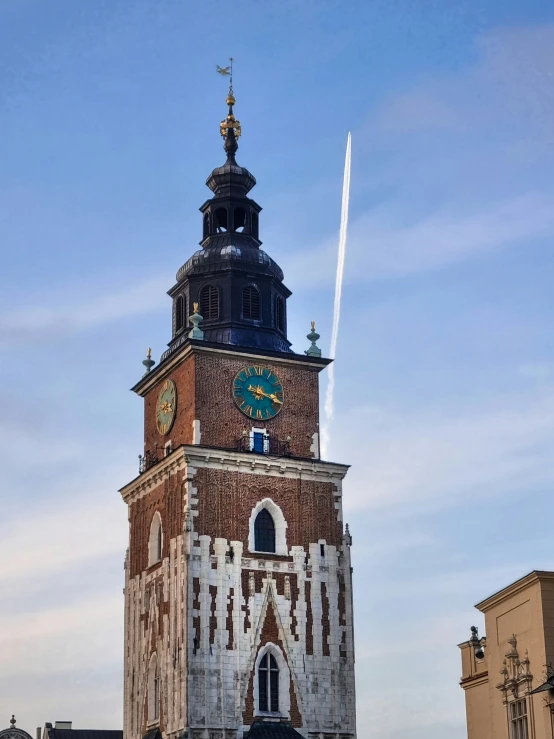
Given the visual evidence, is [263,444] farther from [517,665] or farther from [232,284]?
[517,665]

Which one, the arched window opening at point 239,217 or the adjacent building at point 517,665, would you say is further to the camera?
the arched window opening at point 239,217

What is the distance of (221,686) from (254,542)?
629 cm

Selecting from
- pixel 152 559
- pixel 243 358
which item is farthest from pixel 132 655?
pixel 243 358

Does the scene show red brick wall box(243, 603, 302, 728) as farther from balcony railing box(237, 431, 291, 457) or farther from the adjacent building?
the adjacent building

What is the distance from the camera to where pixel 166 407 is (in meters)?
58.3

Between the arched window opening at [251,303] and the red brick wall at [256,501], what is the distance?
787cm

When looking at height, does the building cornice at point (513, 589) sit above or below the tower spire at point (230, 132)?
below

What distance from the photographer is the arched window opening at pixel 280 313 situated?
59.8 metres

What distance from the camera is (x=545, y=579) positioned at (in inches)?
1433

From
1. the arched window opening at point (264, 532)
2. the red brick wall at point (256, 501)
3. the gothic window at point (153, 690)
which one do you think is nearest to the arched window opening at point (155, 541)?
the red brick wall at point (256, 501)

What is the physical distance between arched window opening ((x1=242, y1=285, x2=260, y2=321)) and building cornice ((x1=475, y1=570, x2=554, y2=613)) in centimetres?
2143

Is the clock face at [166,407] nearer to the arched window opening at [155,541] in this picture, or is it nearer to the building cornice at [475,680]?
the arched window opening at [155,541]

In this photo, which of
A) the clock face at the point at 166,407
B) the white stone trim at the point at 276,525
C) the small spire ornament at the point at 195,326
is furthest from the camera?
the clock face at the point at 166,407

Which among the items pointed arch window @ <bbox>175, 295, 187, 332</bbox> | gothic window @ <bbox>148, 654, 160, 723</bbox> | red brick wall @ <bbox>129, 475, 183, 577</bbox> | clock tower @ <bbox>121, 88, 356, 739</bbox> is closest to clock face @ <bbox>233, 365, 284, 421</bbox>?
clock tower @ <bbox>121, 88, 356, 739</bbox>
